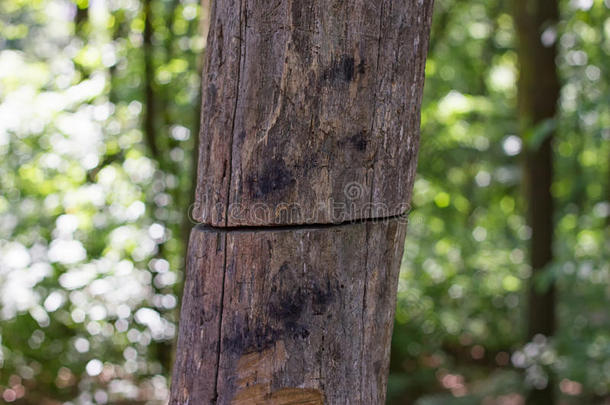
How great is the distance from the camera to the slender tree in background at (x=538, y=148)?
573 cm

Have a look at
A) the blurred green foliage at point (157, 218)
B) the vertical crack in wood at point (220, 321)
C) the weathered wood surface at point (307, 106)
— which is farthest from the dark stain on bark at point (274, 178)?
the blurred green foliage at point (157, 218)

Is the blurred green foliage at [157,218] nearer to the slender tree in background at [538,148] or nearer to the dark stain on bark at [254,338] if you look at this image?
the slender tree in background at [538,148]

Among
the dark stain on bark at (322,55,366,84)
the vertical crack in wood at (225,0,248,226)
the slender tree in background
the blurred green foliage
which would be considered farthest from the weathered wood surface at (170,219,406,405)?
the slender tree in background

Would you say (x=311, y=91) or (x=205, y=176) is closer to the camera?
(x=311, y=91)

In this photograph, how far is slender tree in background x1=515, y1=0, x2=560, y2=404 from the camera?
5734 mm

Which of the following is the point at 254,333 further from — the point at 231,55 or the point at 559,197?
the point at 559,197

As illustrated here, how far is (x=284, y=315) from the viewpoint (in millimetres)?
1431

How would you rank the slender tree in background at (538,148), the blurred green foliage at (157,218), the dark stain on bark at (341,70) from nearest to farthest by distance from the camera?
the dark stain on bark at (341,70), the blurred green foliage at (157,218), the slender tree in background at (538,148)

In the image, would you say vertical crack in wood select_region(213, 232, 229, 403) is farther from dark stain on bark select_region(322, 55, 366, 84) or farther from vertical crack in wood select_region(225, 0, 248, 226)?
dark stain on bark select_region(322, 55, 366, 84)

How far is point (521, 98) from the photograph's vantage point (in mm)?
6016

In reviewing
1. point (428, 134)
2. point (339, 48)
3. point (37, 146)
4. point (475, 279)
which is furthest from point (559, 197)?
point (339, 48)

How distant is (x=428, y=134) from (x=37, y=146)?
3112mm

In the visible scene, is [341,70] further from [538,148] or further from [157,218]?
[538,148]

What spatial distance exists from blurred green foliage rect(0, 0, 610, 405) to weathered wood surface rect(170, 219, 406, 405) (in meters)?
2.70
